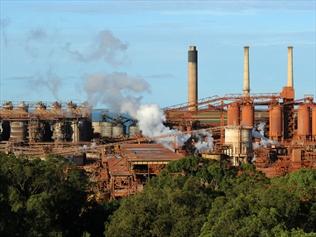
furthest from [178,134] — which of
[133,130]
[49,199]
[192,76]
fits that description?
[49,199]

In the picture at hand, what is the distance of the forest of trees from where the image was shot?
39834 millimetres

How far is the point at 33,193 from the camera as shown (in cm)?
4750

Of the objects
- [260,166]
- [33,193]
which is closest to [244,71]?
[260,166]

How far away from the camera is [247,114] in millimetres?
96625

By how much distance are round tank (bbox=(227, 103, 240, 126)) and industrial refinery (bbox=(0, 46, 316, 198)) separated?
3.4 inches

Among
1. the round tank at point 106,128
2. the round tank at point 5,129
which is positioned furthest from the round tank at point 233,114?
the round tank at point 5,129

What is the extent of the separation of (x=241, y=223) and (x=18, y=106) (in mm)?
57570

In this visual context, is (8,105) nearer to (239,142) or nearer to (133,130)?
(133,130)

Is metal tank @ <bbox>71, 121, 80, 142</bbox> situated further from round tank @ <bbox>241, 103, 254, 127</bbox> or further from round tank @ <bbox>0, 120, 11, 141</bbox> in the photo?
round tank @ <bbox>241, 103, 254, 127</bbox>

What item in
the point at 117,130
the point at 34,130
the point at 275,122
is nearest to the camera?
the point at 34,130

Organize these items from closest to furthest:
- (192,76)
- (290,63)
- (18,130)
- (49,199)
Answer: (49,199), (18,130), (192,76), (290,63)

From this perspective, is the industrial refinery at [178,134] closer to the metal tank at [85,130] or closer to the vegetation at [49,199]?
the metal tank at [85,130]

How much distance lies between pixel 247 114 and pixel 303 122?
482 centimetres

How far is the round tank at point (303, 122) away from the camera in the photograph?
95938mm
